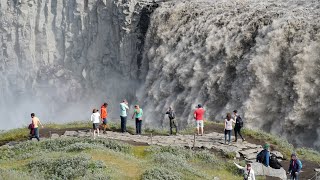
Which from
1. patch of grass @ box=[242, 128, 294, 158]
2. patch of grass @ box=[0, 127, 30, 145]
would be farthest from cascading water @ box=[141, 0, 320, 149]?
patch of grass @ box=[0, 127, 30, 145]

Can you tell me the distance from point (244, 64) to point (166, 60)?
11.2m

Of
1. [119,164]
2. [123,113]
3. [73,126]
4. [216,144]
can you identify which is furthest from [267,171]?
[73,126]

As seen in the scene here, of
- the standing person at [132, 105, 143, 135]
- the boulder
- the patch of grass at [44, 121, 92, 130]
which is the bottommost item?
the boulder

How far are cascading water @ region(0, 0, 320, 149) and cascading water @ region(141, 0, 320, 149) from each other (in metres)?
0.08

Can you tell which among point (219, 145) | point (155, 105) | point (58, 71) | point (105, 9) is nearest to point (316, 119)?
point (219, 145)

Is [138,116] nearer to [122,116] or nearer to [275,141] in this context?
[122,116]

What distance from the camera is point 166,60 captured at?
1956 inches

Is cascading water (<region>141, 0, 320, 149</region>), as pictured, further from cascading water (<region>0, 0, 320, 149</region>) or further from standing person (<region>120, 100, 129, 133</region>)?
standing person (<region>120, 100, 129, 133</region>)

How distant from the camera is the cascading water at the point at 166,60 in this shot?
3709 centimetres

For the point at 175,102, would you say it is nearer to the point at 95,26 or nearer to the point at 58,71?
the point at 95,26

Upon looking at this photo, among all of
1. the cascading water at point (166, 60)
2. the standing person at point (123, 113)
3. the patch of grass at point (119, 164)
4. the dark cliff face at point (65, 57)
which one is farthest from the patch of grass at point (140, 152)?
the dark cliff face at point (65, 57)

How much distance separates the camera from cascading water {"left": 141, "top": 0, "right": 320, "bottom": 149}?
3591 centimetres

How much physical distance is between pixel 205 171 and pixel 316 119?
14.9 metres

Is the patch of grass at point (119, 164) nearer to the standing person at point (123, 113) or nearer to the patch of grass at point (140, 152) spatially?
the patch of grass at point (140, 152)
